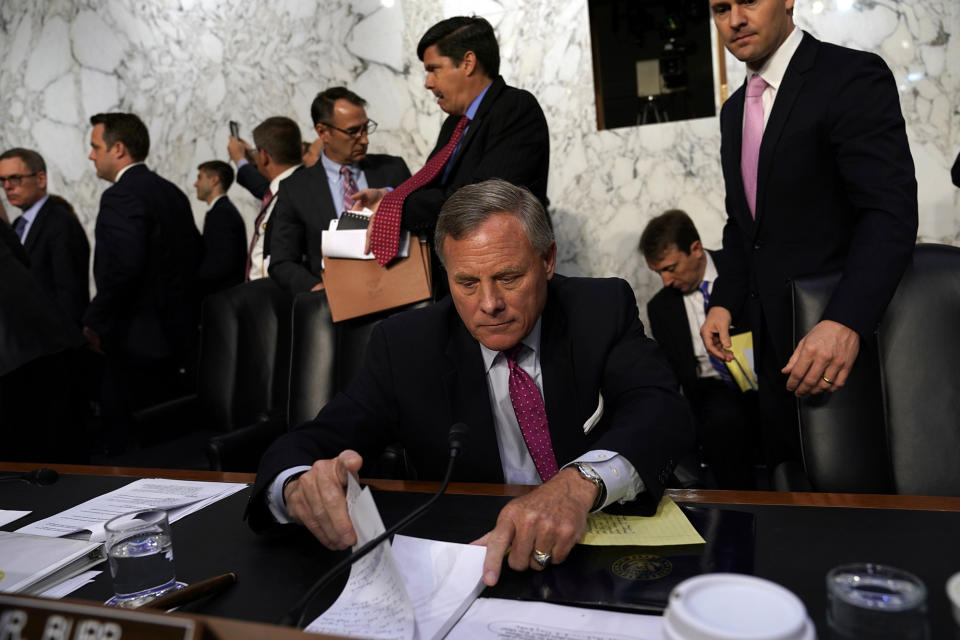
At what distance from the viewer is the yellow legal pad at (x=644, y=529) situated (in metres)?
1.07

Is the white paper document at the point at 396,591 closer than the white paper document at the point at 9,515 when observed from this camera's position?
Yes

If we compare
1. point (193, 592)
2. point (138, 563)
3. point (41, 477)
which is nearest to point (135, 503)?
point (41, 477)

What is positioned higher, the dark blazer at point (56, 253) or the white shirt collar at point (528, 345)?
the dark blazer at point (56, 253)

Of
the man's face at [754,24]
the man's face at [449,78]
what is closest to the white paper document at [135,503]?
the man's face at [754,24]

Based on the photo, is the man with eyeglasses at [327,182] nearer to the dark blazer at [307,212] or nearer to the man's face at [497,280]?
the dark blazer at [307,212]

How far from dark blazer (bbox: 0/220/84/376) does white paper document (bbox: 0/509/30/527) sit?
1167 mm

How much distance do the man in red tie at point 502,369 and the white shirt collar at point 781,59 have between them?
25.6 inches

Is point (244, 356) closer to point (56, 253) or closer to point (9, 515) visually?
point (9, 515)

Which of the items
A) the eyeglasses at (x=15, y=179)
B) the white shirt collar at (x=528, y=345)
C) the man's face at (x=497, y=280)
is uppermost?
the eyeglasses at (x=15, y=179)

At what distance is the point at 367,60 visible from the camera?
4.68 meters

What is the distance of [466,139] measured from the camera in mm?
2633

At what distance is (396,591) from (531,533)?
0.64 feet

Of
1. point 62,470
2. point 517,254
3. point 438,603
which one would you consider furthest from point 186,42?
point 438,603

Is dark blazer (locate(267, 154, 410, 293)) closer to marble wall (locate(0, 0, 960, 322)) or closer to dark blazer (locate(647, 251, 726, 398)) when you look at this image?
dark blazer (locate(647, 251, 726, 398))
